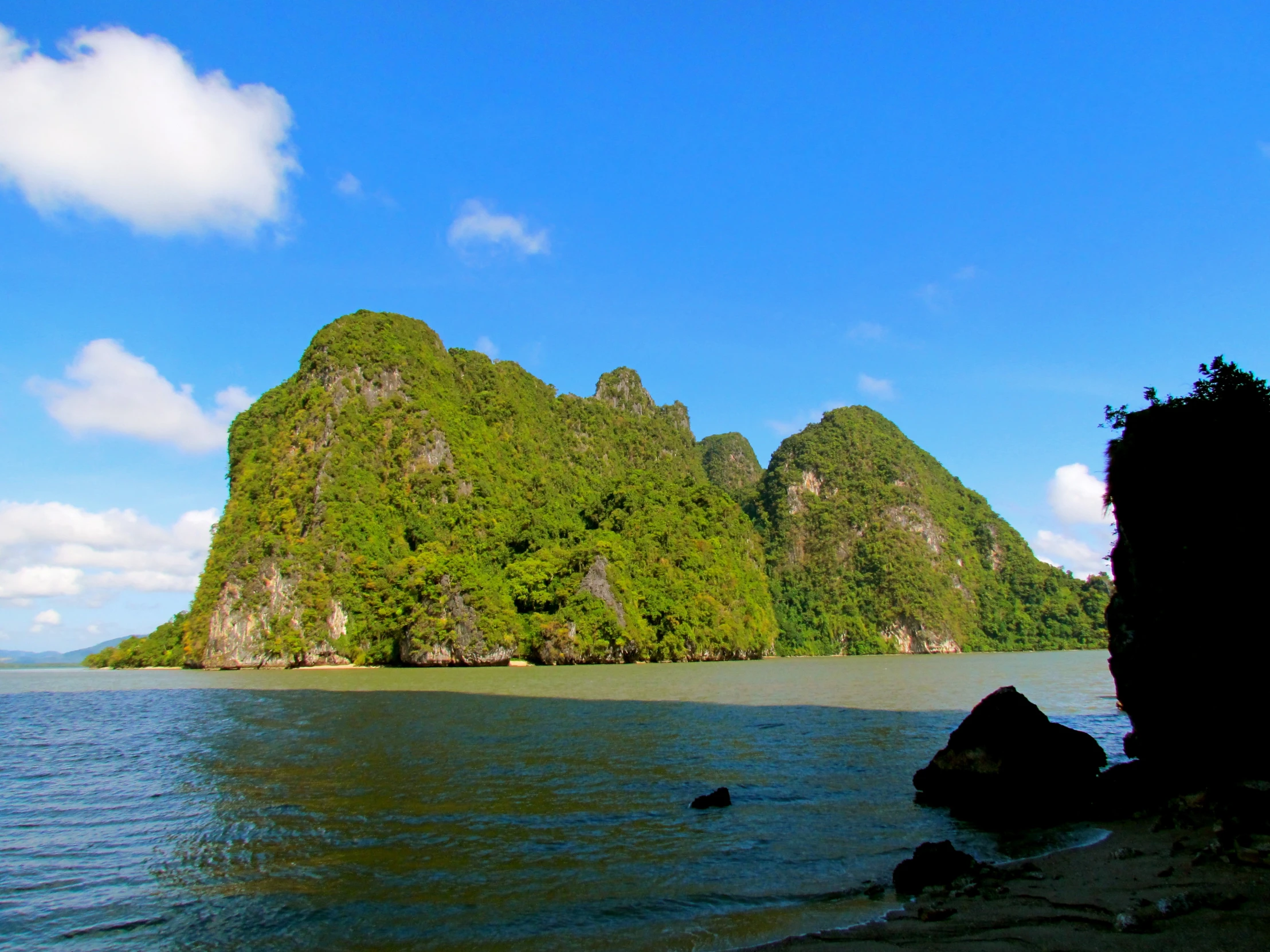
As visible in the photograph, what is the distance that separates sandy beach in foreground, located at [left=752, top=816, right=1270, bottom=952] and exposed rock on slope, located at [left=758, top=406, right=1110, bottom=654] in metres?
99.3

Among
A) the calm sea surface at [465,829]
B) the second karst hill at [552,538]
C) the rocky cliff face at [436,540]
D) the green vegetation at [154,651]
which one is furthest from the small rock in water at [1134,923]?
the green vegetation at [154,651]

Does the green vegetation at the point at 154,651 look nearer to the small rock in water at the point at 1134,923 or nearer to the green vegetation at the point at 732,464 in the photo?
the small rock in water at the point at 1134,923

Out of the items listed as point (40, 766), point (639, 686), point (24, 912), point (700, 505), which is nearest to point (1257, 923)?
point (24, 912)

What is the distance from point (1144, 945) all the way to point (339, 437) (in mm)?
92622

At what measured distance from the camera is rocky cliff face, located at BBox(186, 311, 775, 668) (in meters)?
70.2

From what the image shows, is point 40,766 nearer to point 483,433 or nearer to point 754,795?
point 754,795

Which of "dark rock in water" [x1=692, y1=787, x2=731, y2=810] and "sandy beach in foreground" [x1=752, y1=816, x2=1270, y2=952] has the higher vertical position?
"sandy beach in foreground" [x1=752, y1=816, x2=1270, y2=952]

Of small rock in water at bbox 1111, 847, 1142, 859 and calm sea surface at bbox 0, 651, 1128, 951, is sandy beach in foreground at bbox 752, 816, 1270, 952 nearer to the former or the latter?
small rock in water at bbox 1111, 847, 1142, 859

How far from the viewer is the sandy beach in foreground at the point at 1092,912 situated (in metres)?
5.38

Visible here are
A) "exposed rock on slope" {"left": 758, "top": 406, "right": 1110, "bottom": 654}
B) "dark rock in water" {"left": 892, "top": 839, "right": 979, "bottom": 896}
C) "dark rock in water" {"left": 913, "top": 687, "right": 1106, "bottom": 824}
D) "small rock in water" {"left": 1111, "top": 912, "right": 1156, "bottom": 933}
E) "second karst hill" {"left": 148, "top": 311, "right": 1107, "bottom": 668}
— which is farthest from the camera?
"exposed rock on slope" {"left": 758, "top": 406, "right": 1110, "bottom": 654}

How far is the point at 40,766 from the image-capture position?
15.6 metres

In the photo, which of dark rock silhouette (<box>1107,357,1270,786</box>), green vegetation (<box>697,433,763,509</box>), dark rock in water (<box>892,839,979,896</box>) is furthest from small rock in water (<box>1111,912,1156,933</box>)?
green vegetation (<box>697,433,763,509</box>)

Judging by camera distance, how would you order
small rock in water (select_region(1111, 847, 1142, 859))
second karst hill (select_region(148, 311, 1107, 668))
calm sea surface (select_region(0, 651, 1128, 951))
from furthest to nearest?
second karst hill (select_region(148, 311, 1107, 668))
small rock in water (select_region(1111, 847, 1142, 859))
calm sea surface (select_region(0, 651, 1128, 951))

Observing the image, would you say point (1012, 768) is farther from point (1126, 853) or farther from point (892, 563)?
point (892, 563)
